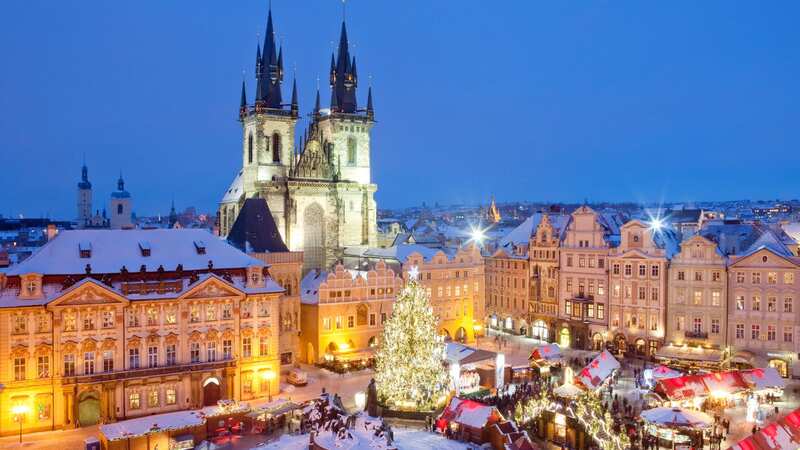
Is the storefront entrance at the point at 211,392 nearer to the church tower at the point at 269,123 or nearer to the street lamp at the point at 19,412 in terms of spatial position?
the street lamp at the point at 19,412

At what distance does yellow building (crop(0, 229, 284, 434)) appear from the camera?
39.4m

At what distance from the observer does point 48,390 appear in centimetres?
3966

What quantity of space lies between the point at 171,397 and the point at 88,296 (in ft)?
25.4

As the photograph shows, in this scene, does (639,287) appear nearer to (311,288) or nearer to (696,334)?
(696,334)

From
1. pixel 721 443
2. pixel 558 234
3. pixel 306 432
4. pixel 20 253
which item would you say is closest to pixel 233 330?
pixel 306 432

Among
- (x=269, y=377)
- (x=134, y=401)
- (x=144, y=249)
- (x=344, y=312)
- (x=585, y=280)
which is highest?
(x=144, y=249)

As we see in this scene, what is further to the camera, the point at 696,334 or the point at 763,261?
the point at 696,334

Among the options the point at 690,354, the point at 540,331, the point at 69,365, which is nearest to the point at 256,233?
the point at 69,365

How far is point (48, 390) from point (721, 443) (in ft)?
117

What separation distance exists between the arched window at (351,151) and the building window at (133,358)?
45.8m

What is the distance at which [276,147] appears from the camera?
79.6 m

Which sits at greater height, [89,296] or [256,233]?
[256,233]

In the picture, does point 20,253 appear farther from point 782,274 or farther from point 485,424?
point 782,274

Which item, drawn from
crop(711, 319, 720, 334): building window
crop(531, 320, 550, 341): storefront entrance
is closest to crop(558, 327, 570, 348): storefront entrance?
crop(531, 320, 550, 341): storefront entrance
